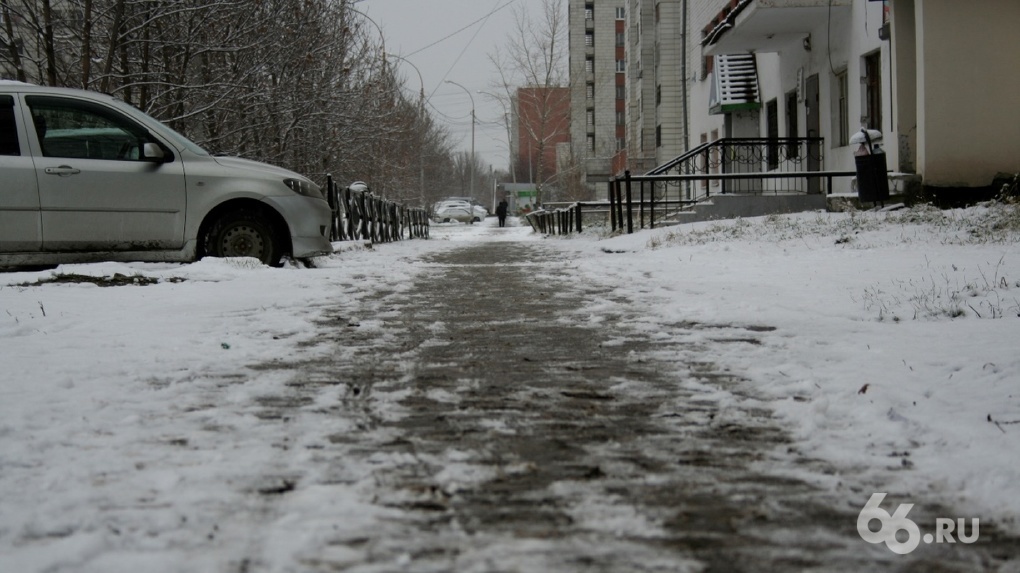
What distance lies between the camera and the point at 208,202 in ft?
31.6

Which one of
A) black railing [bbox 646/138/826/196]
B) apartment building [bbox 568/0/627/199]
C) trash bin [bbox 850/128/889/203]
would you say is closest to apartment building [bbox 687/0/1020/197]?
black railing [bbox 646/138/826/196]

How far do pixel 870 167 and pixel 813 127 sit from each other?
644 cm

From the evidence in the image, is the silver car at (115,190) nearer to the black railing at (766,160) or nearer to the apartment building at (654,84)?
the black railing at (766,160)

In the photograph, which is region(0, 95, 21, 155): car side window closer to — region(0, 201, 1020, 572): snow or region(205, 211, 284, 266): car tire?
region(0, 201, 1020, 572): snow

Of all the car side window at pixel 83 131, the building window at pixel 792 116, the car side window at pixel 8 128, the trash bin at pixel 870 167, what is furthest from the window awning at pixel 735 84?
the car side window at pixel 8 128

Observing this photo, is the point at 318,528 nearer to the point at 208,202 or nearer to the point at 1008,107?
the point at 208,202

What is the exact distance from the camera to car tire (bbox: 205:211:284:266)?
985 cm

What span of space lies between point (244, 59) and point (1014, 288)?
13.6 metres

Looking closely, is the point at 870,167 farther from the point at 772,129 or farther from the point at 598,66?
the point at 598,66

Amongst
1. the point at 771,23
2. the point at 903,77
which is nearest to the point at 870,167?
the point at 903,77

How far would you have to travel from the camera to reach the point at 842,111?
19500 millimetres

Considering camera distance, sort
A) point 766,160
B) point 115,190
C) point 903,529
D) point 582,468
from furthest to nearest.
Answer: point 766,160
point 115,190
point 582,468
point 903,529

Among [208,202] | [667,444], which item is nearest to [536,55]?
[208,202]

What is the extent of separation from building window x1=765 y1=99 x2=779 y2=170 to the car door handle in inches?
632
